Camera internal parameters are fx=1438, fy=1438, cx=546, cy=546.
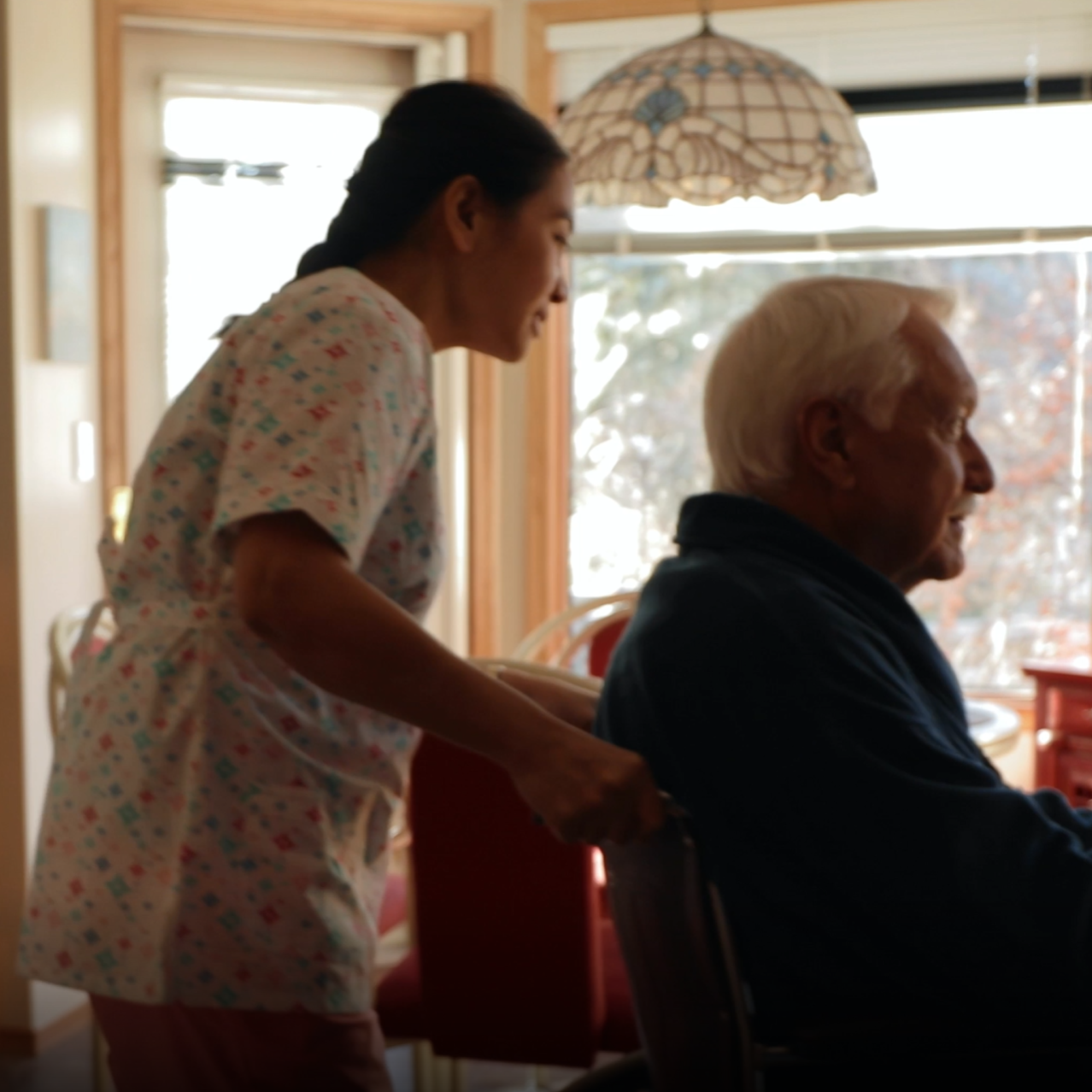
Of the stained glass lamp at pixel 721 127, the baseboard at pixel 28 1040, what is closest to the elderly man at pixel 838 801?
the stained glass lamp at pixel 721 127

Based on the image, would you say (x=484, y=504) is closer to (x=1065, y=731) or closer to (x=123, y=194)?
(x=123, y=194)

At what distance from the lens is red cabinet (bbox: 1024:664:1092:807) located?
2646mm

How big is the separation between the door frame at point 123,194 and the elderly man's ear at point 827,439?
7.24 ft

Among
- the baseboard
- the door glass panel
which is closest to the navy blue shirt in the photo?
the baseboard

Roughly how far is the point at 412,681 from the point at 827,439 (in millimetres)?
417

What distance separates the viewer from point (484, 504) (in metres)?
3.44

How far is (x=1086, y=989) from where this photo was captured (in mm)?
977

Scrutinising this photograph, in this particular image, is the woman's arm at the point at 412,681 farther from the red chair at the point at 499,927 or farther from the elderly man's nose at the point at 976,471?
the red chair at the point at 499,927

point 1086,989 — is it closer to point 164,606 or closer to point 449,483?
point 164,606

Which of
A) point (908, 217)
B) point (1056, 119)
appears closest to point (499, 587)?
point (908, 217)

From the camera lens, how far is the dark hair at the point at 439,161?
3.92ft

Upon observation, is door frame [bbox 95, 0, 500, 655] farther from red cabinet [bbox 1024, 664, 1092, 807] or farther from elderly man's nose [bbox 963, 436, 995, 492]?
elderly man's nose [bbox 963, 436, 995, 492]

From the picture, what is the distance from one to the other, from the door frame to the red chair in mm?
1740

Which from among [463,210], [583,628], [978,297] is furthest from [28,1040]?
[978,297]
